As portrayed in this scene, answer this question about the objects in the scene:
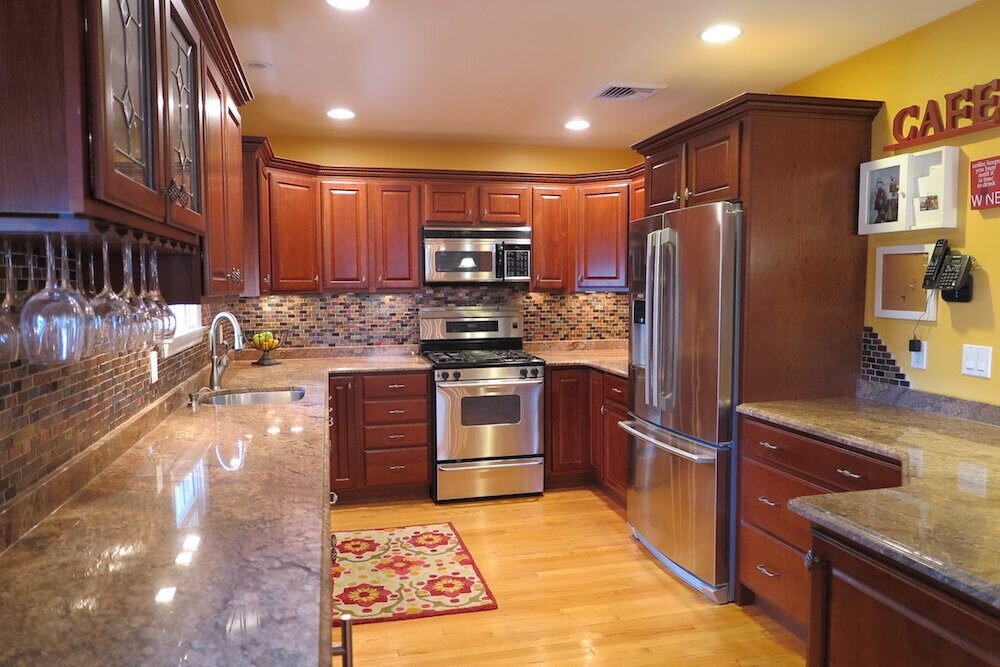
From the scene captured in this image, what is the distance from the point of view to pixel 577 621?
2715 millimetres

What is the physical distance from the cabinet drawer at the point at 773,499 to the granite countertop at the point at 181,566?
5.69ft

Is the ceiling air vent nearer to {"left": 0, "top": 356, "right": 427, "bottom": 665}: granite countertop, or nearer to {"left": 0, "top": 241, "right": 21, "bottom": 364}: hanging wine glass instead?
{"left": 0, "top": 356, "right": 427, "bottom": 665}: granite countertop

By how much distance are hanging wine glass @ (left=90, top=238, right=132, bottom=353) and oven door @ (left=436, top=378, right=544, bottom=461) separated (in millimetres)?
2722

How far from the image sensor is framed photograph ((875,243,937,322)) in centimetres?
259

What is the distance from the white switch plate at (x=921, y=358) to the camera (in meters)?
2.60

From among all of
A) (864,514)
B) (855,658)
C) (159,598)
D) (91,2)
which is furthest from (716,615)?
(91,2)

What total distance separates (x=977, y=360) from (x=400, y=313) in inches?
136

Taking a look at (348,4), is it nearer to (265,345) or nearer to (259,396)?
(259,396)

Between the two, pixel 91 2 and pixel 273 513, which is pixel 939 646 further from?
pixel 91 2

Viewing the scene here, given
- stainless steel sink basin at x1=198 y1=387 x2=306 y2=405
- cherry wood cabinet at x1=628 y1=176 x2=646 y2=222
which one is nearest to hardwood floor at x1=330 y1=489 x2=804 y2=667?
stainless steel sink basin at x1=198 y1=387 x2=306 y2=405

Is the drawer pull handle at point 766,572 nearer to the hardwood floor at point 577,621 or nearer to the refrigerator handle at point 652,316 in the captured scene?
the hardwood floor at point 577,621

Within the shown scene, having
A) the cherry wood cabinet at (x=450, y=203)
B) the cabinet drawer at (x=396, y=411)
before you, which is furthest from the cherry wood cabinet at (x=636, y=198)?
the cabinet drawer at (x=396, y=411)

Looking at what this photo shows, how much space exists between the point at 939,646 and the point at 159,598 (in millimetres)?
1492

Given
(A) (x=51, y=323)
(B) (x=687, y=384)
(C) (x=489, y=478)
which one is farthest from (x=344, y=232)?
(A) (x=51, y=323)
